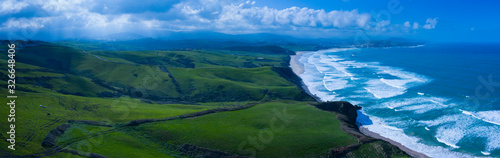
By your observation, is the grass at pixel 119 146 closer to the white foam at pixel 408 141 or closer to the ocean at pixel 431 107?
the white foam at pixel 408 141

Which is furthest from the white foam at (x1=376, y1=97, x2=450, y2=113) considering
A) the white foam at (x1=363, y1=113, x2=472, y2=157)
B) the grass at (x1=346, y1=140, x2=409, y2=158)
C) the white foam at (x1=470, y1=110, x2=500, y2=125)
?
the grass at (x1=346, y1=140, x2=409, y2=158)

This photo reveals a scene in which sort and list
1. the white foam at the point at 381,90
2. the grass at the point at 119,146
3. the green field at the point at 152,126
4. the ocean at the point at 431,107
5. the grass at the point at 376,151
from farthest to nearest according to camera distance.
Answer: the white foam at the point at 381,90, the ocean at the point at 431,107, the grass at the point at 376,151, the green field at the point at 152,126, the grass at the point at 119,146

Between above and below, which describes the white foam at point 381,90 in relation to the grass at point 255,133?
above

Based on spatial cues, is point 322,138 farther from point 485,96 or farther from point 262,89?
point 485,96

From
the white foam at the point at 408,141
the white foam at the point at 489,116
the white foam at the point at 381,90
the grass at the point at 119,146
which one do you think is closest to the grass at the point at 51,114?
the grass at the point at 119,146

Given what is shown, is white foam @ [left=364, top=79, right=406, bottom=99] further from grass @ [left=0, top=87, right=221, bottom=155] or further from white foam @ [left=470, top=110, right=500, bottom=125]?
grass @ [left=0, top=87, right=221, bottom=155]

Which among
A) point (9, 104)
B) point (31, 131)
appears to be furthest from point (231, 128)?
point (9, 104)

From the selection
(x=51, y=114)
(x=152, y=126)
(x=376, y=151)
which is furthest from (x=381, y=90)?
(x=51, y=114)

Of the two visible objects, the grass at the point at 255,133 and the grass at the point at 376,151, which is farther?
the grass at the point at 255,133

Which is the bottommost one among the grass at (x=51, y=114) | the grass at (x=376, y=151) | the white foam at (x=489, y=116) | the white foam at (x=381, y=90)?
the grass at (x=376, y=151)
